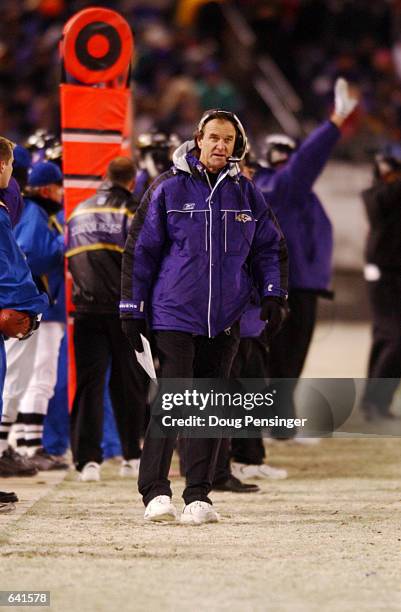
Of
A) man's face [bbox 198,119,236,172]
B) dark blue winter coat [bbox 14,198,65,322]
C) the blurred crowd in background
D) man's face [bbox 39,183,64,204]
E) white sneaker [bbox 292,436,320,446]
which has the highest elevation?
the blurred crowd in background

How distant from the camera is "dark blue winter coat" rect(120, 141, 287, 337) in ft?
25.2

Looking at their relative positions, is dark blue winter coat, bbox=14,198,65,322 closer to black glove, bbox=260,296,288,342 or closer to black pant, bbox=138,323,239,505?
black pant, bbox=138,323,239,505

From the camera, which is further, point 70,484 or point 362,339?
point 362,339

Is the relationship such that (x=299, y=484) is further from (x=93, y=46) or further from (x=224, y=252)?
(x=93, y=46)

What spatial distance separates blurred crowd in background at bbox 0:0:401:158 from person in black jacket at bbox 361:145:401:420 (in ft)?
23.2

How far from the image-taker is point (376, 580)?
6.30 meters

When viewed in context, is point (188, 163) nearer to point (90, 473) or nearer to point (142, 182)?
point (90, 473)

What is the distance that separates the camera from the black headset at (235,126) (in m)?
7.73

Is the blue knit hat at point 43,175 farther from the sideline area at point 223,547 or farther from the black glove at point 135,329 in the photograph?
the black glove at point 135,329

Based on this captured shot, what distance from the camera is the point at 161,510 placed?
7715mm

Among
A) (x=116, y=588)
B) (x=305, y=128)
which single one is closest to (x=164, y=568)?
(x=116, y=588)

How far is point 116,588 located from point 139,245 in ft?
7.17

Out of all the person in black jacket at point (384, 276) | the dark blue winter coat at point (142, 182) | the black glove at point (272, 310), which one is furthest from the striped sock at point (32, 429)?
the person in black jacket at point (384, 276)

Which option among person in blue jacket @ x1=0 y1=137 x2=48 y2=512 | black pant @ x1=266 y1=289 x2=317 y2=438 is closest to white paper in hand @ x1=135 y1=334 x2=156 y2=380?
person in blue jacket @ x1=0 y1=137 x2=48 y2=512
